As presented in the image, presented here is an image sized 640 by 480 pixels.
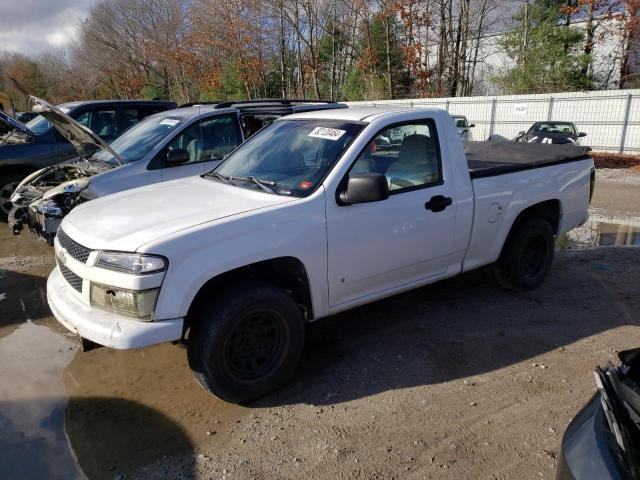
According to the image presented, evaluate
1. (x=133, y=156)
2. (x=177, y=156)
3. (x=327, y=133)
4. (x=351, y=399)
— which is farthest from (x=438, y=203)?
(x=133, y=156)

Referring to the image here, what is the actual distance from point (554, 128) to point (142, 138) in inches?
601

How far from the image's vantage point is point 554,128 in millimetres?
17203

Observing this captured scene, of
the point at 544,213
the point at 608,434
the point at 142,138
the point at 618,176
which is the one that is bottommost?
the point at 618,176

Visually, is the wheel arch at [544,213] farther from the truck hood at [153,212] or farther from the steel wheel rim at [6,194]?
the steel wheel rim at [6,194]

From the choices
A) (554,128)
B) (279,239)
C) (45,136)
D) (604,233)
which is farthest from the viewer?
(554,128)

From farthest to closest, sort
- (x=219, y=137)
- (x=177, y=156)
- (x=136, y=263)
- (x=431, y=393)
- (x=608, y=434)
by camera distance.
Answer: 1. (x=219, y=137)
2. (x=177, y=156)
3. (x=431, y=393)
4. (x=136, y=263)
5. (x=608, y=434)

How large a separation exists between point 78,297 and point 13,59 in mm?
72801

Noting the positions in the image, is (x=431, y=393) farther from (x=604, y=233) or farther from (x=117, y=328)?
(x=604, y=233)

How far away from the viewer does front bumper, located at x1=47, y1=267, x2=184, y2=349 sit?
2.82 metres

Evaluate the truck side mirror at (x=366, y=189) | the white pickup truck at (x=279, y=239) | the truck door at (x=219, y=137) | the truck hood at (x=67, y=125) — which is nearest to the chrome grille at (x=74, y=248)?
the white pickup truck at (x=279, y=239)

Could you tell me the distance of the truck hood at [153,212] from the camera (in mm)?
3029

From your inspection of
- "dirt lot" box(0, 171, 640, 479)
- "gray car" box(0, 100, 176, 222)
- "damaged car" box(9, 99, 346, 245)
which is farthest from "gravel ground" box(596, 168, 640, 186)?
"gray car" box(0, 100, 176, 222)

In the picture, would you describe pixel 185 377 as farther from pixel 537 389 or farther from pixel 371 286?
pixel 537 389

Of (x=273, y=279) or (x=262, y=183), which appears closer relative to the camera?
(x=273, y=279)
